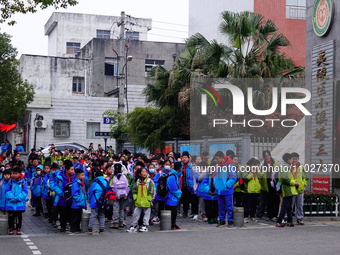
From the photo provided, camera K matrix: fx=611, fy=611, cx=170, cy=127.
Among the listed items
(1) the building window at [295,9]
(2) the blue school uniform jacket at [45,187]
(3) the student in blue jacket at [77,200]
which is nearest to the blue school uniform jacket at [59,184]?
(3) the student in blue jacket at [77,200]

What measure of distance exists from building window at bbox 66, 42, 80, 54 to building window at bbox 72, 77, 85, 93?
1286cm

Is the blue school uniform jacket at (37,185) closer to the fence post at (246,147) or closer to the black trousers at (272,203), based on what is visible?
the black trousers at (272,203)

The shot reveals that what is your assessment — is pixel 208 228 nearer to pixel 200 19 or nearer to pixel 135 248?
pixel 135 248

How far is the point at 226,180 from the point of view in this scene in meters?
15.5

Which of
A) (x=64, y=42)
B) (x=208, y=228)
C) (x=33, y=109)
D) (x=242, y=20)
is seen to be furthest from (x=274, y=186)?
(x=64, y=42)

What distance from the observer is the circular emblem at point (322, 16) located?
18.1 metres

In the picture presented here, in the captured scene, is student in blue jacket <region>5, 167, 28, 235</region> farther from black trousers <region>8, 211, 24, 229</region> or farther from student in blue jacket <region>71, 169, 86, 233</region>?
student in blue jacket <region>71, 169, 86, 233</region>

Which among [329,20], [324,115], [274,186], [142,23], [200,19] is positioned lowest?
[274,186]

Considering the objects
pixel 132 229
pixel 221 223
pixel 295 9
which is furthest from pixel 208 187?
pixel 295 9

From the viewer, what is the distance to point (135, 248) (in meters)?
11.9

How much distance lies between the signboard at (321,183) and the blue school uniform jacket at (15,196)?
8.66 metres

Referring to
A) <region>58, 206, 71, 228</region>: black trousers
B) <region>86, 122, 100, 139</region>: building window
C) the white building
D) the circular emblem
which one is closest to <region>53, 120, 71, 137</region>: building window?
the white building

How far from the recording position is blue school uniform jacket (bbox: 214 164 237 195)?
50.2 feet

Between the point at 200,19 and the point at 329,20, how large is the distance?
904 inches
